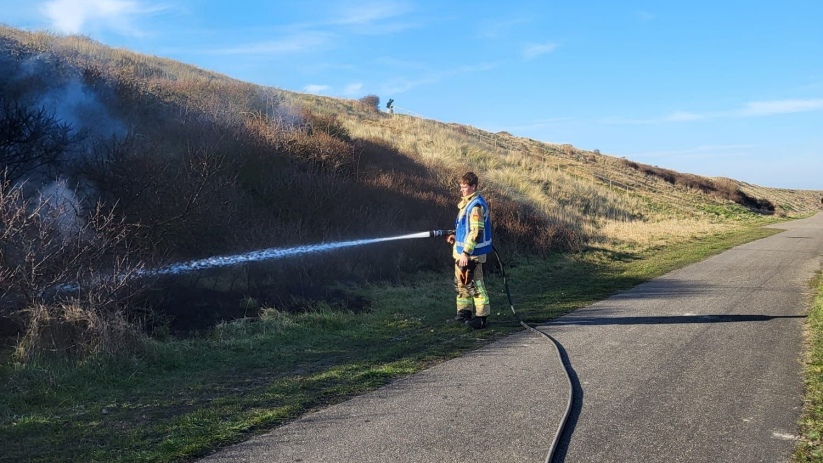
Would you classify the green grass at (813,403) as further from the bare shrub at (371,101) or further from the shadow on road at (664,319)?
the bare shrub at (371,101)

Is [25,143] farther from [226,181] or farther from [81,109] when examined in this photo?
[81,109]

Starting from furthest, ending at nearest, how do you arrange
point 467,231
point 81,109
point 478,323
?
point 81,109 → point 478,323 → point 467,231

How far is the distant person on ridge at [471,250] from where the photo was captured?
25.2 feet

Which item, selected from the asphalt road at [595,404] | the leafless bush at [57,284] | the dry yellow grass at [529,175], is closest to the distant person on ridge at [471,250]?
the asphalt road at [595,404]

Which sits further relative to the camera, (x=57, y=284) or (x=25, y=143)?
(x=25, y=143)

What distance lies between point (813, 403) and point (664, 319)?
3.41m

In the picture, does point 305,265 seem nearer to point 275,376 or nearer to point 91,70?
point 275,376

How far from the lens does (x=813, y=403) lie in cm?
487

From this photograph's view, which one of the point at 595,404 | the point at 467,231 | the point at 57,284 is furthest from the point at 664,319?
the point at 57,284

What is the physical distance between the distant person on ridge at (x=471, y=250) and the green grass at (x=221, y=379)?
0.30 m

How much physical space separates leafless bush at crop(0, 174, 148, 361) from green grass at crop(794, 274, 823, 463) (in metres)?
5.82

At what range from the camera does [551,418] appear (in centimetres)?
449

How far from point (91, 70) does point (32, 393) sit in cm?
1157

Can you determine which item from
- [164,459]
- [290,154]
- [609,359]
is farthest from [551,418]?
→ [290,154]
